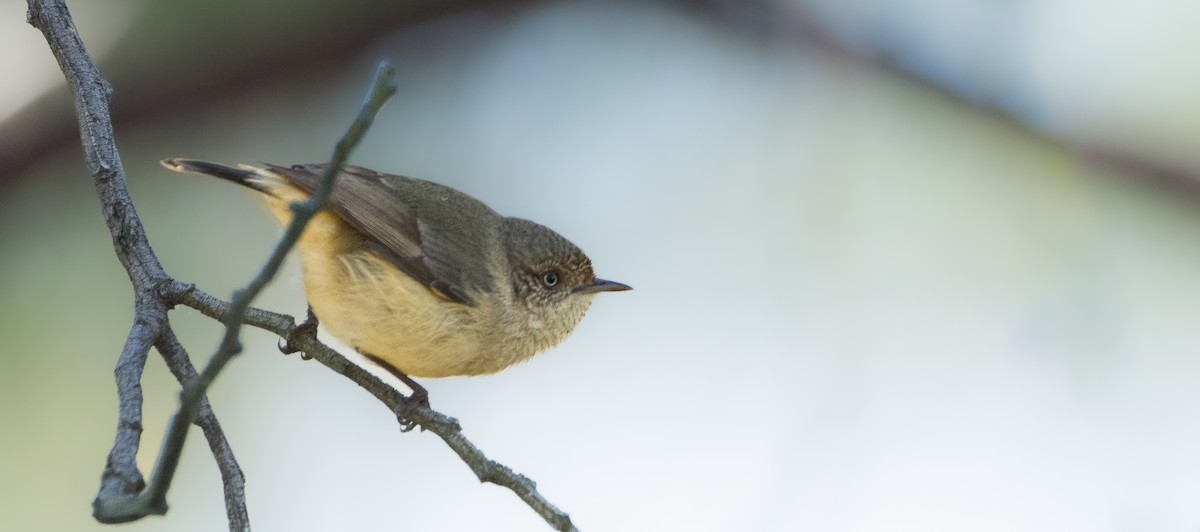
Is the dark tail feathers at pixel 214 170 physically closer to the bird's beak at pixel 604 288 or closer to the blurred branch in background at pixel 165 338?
the blurred branch in background at pixel 165 338

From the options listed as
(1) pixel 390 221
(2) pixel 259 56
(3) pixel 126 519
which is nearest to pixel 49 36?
(1) pixel 390 221

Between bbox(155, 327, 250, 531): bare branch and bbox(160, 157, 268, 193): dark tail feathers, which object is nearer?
bbox(155, 327, 250, 531): bare branch

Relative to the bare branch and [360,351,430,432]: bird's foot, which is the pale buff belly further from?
the bare branch

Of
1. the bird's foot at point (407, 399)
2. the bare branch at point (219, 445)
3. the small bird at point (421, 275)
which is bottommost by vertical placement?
the bare branch at point (219, 445)

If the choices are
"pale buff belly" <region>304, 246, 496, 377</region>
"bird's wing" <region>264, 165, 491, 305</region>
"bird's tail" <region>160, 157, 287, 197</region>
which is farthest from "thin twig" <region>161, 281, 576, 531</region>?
"bird's tail" <region>160, 157, 287, 197</region>

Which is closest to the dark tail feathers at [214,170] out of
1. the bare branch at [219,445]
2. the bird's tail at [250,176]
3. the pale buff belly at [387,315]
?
the bird's tail at [250,176]

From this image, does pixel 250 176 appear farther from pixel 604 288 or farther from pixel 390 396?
pixel 604 288

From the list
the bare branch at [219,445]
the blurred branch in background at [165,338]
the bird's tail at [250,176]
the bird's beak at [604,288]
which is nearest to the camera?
the blurred branch in background at [165,338]

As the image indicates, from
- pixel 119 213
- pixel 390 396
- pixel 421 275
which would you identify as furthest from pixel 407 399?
pixel 119 213

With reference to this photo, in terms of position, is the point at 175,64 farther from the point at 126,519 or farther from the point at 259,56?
the point at 126,519
